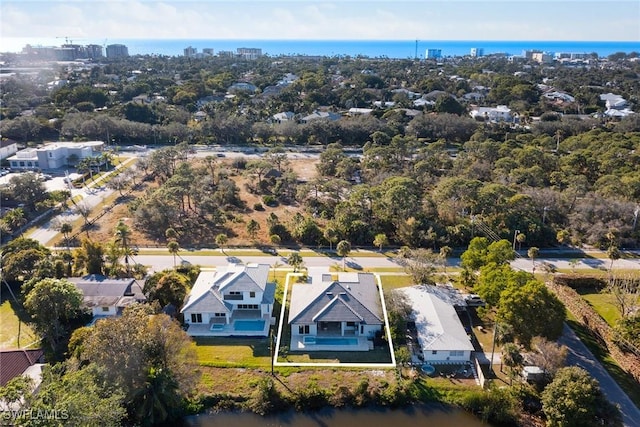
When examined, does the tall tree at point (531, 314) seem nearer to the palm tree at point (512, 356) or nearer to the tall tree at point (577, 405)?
the palm tree at point (512, 356)

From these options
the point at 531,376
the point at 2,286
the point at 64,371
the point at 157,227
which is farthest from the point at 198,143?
the point at 531,376

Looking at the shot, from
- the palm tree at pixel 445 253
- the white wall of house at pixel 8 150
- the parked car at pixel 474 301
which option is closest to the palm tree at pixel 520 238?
the palm tree at pixel 445 253

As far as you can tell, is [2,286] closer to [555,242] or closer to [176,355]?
[176,355]

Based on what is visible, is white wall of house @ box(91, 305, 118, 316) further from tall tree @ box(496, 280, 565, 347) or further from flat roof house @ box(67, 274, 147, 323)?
tall tree @ box(496, 280, 565, 347)

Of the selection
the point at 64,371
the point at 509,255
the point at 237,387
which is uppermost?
the point at 509,255

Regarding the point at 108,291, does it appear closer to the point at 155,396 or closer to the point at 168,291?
the point at 168,291

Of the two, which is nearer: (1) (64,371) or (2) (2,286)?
(1) (64,371)

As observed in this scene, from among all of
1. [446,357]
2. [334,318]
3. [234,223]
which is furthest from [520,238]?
[234,223]
